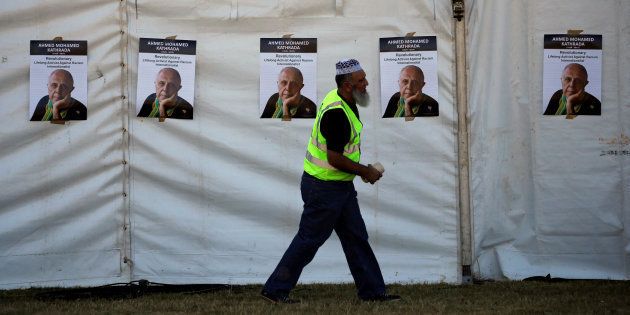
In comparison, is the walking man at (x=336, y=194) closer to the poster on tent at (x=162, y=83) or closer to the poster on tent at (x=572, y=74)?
the poster on tent at (x=162, y=83)

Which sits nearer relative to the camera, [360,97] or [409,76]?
[360,97]

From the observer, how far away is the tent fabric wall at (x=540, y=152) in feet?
28.7

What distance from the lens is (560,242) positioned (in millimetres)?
8742

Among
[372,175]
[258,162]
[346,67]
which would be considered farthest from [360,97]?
[258,162]

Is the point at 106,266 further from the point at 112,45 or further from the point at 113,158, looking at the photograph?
the point at 112,45

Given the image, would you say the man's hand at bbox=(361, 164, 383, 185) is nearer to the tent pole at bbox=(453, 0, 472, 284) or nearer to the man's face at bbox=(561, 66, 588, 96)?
the tent pole at bbox=(453, 0, 472, 284)

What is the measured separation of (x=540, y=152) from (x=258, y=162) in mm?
2486

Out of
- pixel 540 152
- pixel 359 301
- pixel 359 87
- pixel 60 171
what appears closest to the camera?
pixel 359 87

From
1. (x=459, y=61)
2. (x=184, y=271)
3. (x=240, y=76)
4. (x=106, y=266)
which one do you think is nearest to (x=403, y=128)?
(x=459, y=61)

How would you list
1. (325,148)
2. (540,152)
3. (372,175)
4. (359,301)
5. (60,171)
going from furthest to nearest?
(540,152) → (60,171) → (359,301) → (325,148) → (372,175)

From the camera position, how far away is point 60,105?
8555 mm

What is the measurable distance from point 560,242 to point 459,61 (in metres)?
1.82

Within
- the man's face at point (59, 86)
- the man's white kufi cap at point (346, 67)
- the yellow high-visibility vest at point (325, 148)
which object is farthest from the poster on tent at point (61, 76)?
the man's white kufi cap at point (346, 67)

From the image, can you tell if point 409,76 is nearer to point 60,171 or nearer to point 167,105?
point 167,105
